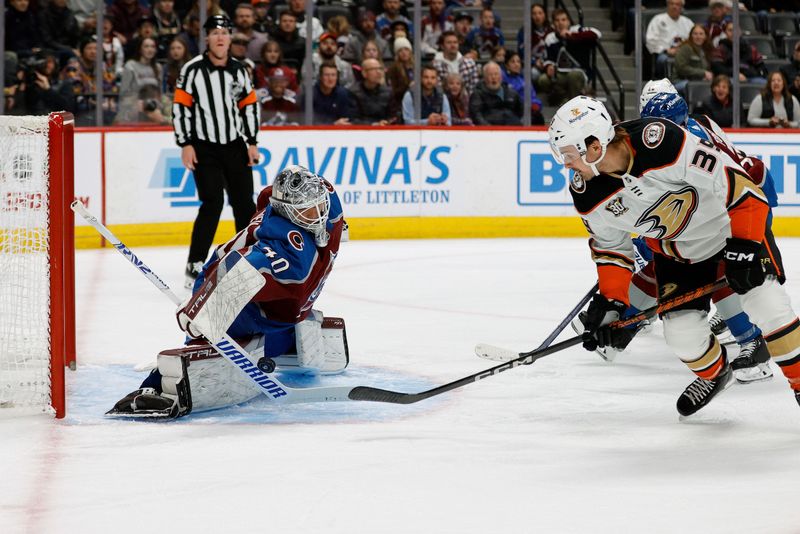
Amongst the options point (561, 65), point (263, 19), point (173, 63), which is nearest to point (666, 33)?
point (561, 65)

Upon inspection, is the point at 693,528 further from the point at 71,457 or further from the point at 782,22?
the point at 782,22

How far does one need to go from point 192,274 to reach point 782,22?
5540 mm

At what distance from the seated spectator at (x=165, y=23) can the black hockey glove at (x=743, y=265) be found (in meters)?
5.42

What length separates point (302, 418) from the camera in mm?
3197

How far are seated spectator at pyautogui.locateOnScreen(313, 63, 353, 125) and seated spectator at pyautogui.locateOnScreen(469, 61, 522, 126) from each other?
2.86 feet

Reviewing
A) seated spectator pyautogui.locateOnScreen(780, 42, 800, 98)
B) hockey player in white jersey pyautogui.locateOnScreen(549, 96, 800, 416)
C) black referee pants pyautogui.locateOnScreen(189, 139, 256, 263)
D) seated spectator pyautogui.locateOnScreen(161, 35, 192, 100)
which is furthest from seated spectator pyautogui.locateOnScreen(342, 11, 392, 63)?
hockey player in white jersey pyautogui.locateOnScreen(549, 96, 800, 416)

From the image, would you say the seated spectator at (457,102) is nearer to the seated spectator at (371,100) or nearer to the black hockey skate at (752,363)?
the seated spectator at (371,100)

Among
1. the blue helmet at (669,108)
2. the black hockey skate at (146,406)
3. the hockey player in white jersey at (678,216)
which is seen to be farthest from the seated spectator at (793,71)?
the black hockey skate at (146,406)

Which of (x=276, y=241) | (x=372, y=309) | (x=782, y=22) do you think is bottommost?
(x=372, y=309)

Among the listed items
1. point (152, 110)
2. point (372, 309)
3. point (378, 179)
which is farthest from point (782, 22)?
point (372, 309)

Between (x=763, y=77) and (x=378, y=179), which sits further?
(x=763, y=77)

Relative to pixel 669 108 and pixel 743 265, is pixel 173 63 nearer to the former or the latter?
pixel 669 108

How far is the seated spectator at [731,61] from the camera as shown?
840cm

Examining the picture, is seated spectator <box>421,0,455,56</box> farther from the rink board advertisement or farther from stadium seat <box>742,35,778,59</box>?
stadium seat <box>742,35,778,59</box>
